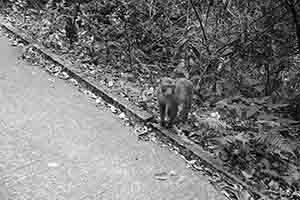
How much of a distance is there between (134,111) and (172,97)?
84 centimetres

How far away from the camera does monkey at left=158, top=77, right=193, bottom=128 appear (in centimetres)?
434

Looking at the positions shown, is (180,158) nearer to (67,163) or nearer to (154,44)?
(67,163)

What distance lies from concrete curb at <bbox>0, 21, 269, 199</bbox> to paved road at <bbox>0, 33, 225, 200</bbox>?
0.23m

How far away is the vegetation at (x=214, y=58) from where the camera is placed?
14.5 ft

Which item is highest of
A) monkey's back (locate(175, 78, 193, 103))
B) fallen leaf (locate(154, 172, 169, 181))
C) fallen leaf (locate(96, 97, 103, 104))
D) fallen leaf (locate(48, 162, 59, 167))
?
monkey's back (locate(175, 78, 193, 103))

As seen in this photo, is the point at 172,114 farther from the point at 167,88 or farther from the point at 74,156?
the point at 74,156

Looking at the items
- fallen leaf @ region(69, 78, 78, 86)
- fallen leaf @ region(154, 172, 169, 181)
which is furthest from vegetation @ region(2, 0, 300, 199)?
fallen leaf @ region(154, 172, 169, 181)

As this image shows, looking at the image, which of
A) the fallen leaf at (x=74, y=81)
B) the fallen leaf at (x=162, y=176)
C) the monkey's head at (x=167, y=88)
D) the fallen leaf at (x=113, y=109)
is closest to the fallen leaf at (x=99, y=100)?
the fallen leaf at (x=113, y=109)

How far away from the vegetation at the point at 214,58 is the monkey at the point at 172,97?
1.42 ft

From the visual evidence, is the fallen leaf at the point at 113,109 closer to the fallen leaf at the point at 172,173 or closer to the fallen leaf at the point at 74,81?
the fallen leaf at the point at 74,81

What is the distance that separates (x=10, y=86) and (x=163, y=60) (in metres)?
3.29

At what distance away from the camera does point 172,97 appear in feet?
14.5

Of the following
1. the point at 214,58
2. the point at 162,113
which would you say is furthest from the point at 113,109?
the point at 214,58

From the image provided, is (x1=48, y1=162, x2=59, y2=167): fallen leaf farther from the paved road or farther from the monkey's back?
the monkey's back
